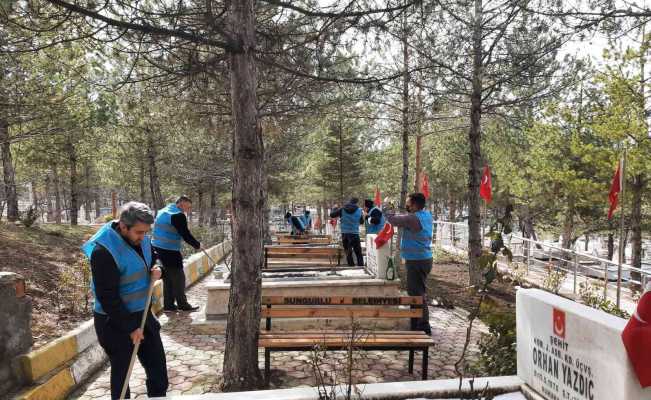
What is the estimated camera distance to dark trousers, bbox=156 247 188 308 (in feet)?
21.9

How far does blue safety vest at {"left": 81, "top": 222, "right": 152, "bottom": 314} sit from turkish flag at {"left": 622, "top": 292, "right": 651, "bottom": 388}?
10.2ft

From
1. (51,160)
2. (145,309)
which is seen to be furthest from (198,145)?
(145,309)

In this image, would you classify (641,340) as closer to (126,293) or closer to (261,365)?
(126,293)

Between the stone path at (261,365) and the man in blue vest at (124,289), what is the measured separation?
703mm

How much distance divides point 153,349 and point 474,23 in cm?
718

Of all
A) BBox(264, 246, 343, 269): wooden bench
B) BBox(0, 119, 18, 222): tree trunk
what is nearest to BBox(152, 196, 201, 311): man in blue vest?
BBox(264, 246, 343, 269): wooden bench

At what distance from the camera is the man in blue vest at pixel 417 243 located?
18.8ft

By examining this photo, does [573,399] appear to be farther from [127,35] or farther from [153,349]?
[127,35]

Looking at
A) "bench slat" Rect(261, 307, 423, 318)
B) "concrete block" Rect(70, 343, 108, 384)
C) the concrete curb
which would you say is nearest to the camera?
the concrete curb

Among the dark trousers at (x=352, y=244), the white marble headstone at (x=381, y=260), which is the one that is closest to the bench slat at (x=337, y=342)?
the white marble headstone at (x=381, y=260)

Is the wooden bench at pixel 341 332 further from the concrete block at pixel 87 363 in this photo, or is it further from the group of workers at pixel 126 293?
the concrete block at pixel 87 363

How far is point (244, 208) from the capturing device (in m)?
4.04

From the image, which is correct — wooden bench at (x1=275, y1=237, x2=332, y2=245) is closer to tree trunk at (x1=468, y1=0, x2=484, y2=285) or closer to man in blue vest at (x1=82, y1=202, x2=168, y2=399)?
tree trunk at (x1=468, y1=0, x2=484, y2=285)

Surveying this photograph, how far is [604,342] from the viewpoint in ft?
7.92
